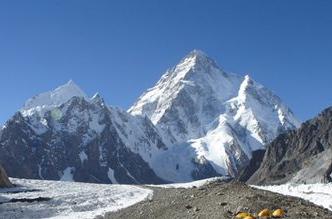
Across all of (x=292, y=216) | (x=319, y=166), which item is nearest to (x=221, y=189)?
(x=292, y=216)

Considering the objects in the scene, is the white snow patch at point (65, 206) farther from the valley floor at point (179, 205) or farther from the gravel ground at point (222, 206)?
the gravel ground at point (222, 206)

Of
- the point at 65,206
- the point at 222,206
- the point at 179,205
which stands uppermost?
the point at 65,206

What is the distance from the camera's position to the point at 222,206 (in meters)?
40.3

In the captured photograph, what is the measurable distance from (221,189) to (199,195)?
1.58 m

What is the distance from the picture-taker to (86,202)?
198 ft

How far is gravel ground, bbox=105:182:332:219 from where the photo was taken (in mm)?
37594

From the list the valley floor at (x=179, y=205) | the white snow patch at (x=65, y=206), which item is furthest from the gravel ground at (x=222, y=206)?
the white snow patch at (x=65, y=206)

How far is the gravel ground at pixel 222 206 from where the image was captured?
123 feet

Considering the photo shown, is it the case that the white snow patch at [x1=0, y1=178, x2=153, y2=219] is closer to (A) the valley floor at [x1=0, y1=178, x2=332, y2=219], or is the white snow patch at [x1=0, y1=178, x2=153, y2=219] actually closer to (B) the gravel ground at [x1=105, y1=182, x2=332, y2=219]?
(A) the valley floor at [x1=0, y1=178, x2=332, y2=219]

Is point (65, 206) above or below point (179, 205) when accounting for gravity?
above

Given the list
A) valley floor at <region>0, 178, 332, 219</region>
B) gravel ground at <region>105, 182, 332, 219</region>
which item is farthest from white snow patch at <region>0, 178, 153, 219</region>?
gravel ground at <region>105, 182, 332, 219</region>

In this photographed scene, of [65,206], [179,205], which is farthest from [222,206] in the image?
[65,206]

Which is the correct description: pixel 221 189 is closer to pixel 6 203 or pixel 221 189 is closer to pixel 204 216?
pixel 204 216

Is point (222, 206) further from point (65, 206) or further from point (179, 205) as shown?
point (65, 206)
